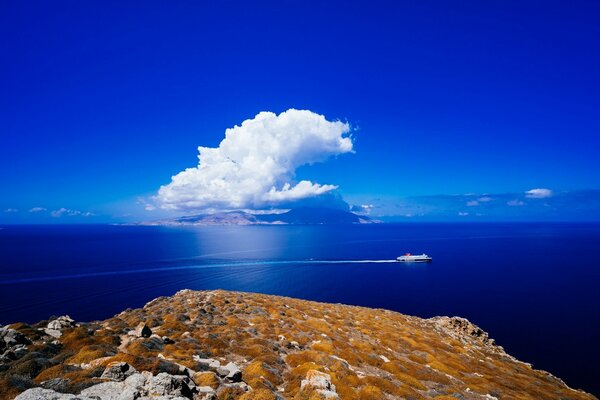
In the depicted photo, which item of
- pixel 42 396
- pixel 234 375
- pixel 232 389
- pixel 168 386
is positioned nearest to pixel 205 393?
pixel 232 389

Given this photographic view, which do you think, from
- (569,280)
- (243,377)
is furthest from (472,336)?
(569,280)

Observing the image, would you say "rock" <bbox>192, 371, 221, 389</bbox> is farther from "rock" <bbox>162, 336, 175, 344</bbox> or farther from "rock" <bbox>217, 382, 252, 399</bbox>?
"rock" <bbox>162, 336, 175, 344</bbox>

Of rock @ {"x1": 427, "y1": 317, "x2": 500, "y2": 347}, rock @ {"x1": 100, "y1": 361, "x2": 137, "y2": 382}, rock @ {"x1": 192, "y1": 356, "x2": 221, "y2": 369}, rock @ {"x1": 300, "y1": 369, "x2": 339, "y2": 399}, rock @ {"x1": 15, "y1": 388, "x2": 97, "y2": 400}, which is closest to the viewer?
rock @ {"x1": 15, "y1": 388, "x2": 97, "y2": 400}

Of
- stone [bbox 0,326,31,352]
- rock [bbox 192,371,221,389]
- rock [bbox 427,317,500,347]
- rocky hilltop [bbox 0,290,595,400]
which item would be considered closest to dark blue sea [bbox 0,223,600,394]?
rock [bbox 427,317,500,347]

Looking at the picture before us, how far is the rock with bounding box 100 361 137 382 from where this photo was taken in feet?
50.0

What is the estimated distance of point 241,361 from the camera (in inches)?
935

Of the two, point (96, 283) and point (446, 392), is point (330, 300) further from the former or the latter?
point (96, 283)

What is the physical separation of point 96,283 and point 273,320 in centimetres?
12096

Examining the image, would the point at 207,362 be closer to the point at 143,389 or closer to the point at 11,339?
the point at 143,389

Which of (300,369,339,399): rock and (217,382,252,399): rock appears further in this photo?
(300,369,339,399): rock

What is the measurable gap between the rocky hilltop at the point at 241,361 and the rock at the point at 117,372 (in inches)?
1.9

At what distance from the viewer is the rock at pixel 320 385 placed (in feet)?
59.9

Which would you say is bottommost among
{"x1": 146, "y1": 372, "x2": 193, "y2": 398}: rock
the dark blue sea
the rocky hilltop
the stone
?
the dark blue sea

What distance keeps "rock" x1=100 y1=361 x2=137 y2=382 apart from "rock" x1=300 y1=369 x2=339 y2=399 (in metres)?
10.4
